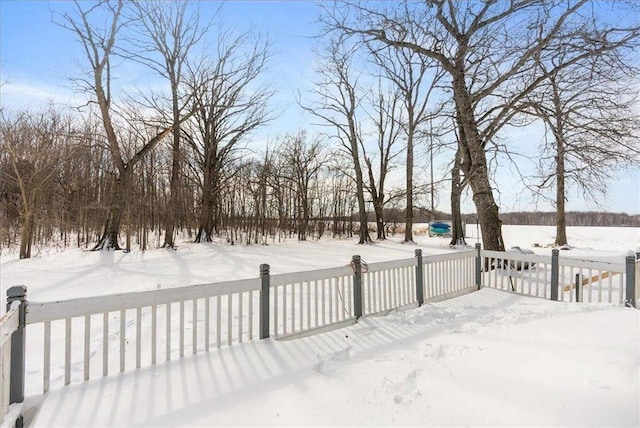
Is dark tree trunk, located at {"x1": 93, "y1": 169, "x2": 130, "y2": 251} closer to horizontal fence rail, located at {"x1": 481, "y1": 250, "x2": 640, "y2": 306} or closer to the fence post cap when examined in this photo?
the fence post cap

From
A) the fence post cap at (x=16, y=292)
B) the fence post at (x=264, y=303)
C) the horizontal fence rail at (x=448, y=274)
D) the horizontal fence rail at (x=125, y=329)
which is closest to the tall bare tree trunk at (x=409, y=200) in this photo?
the horizontal fence rail at (x=448, y=274)

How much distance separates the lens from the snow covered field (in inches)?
78.7

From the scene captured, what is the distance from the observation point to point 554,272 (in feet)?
17.2

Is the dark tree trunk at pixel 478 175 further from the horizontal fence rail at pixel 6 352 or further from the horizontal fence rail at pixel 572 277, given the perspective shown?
the horizontal fence rail at pixel 6 352

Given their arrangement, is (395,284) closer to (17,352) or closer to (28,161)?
(17,352)

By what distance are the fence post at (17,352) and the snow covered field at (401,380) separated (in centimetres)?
14

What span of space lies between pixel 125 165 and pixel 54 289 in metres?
6.55

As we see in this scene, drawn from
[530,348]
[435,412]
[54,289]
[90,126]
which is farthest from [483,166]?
[90,126]

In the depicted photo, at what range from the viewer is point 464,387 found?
230 cm

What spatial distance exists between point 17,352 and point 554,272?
250 inches

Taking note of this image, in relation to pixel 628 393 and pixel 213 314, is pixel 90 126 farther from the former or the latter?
pixel 628 393

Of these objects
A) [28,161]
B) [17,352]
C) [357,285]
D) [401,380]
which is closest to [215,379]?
[17,352]

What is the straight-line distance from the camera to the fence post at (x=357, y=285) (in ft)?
13.3

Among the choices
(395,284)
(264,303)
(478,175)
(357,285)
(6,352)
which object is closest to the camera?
(6,352)
